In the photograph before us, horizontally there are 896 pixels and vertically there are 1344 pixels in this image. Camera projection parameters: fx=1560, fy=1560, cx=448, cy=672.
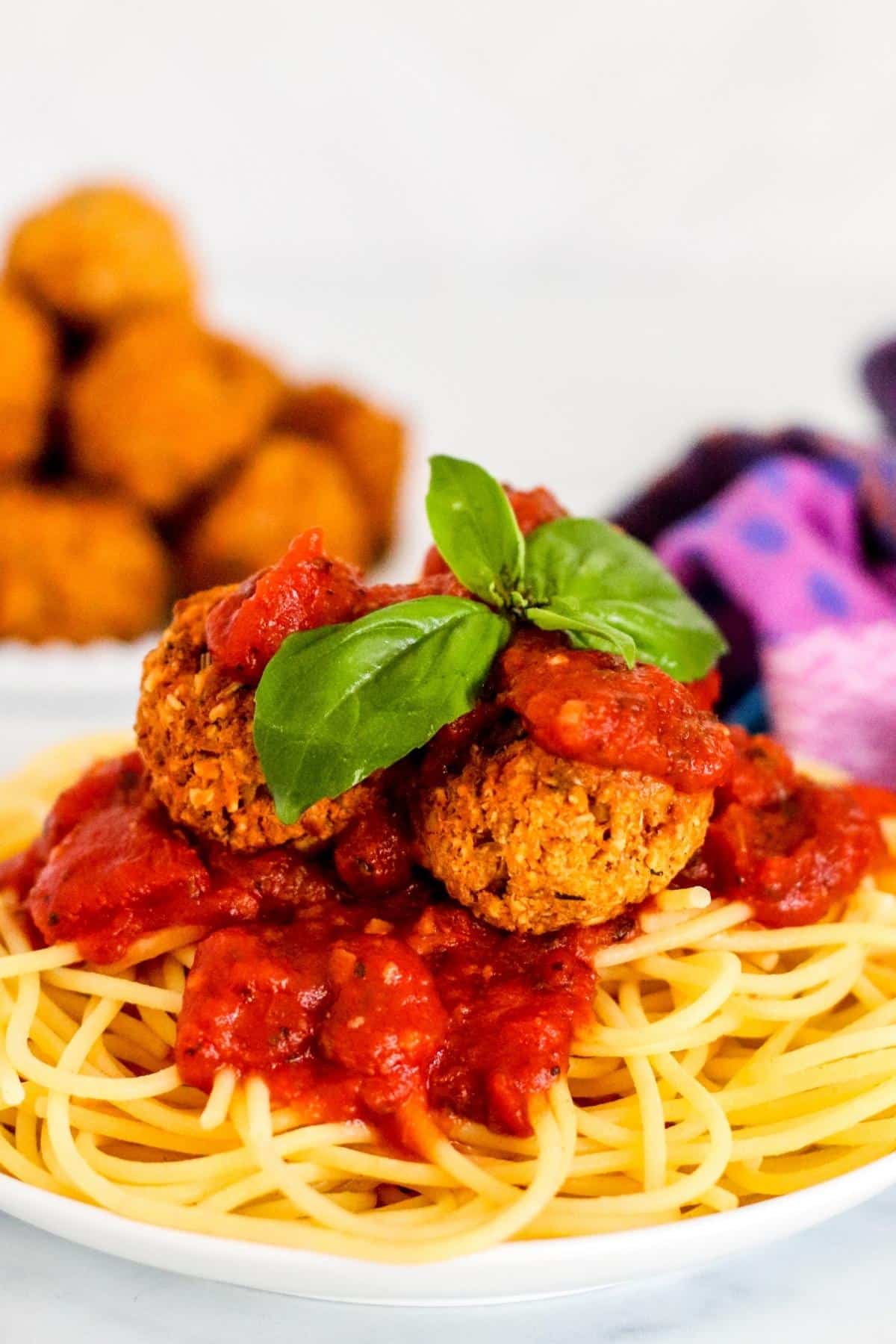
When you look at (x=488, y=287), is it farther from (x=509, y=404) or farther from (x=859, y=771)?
(x=859, y=771)

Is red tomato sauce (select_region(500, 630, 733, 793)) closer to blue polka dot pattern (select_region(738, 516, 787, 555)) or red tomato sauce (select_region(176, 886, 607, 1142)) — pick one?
red tomato sauce (select_region(176, 886, 607, 1142))

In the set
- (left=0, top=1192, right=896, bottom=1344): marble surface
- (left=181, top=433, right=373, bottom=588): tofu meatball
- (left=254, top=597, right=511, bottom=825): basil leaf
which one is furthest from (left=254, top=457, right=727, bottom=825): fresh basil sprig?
(left=181, top=433, right=373, bottom=588): tofu meatball

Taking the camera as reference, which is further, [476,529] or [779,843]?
[779,843]

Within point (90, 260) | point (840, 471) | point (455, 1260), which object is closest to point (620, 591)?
point (455, 1260)

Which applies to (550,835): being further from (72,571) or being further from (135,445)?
(135,445)

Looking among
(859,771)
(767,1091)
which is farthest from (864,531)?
(767,1091)

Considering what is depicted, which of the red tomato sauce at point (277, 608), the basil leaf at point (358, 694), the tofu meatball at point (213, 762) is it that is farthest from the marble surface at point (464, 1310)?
the red tomato sauce at point (277, 608)
